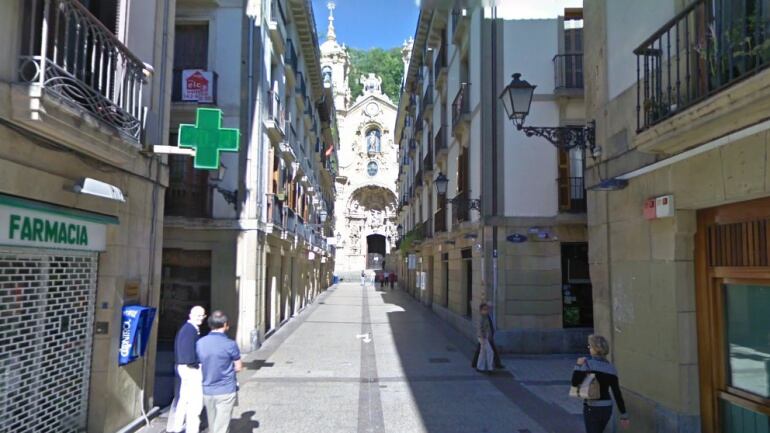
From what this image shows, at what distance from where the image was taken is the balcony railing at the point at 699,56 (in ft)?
14.0

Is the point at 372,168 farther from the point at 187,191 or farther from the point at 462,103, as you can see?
the point at 187,191

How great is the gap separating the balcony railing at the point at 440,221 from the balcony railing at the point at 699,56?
12695mm

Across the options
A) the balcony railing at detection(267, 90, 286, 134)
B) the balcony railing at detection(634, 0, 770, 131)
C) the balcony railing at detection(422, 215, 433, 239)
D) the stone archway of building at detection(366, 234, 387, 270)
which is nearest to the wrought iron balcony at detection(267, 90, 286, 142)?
the balcony railing at detection(267, 90, 286, 134)

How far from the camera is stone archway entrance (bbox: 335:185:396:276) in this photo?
58719 mm

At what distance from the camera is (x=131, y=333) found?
6477mm

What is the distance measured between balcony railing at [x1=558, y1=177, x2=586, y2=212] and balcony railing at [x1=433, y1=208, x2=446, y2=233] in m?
5.98

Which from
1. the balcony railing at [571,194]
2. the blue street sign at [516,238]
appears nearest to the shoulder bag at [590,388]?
the blue street sign at [516,238]

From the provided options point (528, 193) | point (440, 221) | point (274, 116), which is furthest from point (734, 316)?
point (440, 221)

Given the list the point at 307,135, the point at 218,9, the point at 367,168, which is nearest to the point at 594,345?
the point at 218,9

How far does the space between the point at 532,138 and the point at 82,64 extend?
10365 mm

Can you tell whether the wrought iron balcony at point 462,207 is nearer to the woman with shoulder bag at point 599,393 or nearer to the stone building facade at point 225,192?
the stone building facade at point 225,192

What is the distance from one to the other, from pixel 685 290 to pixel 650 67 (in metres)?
2.44

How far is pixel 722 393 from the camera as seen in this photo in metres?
5.31

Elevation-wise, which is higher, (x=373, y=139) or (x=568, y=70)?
(x=373, y=139)
